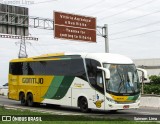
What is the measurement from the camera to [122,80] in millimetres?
22672

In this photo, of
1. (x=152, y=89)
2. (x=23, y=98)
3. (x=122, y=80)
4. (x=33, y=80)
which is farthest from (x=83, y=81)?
(x=152, y=89)

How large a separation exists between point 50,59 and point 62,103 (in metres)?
2.93

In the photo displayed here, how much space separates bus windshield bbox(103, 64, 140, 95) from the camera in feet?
73.7

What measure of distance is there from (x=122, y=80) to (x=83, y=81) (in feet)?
7.60

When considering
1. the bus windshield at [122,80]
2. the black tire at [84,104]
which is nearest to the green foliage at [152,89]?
the black tire at [84,104]

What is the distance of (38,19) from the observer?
43.5 m

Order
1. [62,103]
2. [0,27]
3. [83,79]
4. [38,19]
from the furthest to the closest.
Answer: [38,19] < [0,27] < [62,103] < [83,79]

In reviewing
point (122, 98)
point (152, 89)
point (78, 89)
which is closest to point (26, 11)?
point (152, 89)

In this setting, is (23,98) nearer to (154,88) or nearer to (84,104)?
(84,104)

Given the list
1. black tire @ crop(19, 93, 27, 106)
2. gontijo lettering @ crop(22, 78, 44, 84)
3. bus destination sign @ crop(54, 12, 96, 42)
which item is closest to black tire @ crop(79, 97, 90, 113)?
gontijo lettering @ crop(22, 78, 44, 84)

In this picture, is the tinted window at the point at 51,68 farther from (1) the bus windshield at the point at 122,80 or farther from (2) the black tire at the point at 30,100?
(1) the bus windshield at the point at 122,80

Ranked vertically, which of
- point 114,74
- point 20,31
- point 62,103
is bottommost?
point 62,103

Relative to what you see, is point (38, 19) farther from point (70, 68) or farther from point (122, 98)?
point (122, 98)

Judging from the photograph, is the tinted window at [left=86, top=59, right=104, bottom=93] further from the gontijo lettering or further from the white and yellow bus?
the gontijo lettering
